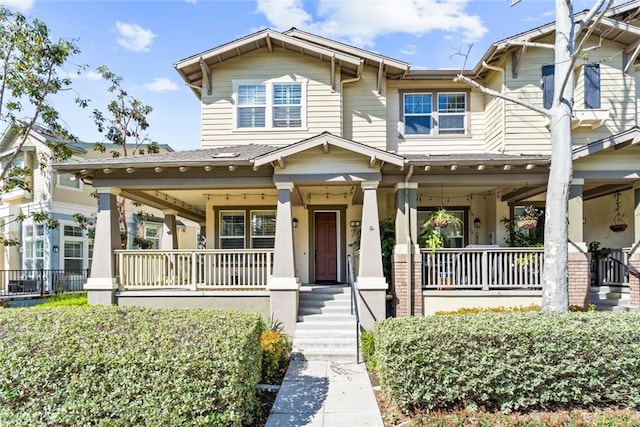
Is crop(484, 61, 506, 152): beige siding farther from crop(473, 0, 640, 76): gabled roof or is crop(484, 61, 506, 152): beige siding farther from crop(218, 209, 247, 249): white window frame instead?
crop(218, 209, 247, 249): white window frame

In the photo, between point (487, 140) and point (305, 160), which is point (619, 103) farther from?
point (305, 160)

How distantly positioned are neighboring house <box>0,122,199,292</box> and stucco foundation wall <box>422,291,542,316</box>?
43.9 ft

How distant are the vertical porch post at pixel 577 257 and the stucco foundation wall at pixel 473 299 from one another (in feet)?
2.61

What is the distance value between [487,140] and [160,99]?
12.6 meters

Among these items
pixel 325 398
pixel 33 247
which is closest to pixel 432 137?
pixel 325 398

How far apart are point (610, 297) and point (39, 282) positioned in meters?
20.6

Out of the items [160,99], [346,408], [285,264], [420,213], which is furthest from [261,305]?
[160,99]

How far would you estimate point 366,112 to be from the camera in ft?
38.2

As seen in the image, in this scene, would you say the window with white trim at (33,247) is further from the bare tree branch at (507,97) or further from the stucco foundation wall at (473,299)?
the bare tree branch at (507,97)

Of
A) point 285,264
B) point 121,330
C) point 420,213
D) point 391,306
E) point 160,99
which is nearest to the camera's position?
point 121,330

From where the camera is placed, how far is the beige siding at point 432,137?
38.2 feet

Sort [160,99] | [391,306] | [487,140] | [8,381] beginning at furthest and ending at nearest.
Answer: [160,99]
[487,140]
[391,306]
[8,381]

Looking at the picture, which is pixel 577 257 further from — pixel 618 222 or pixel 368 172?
pixel 368 172

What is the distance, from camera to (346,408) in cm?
538
